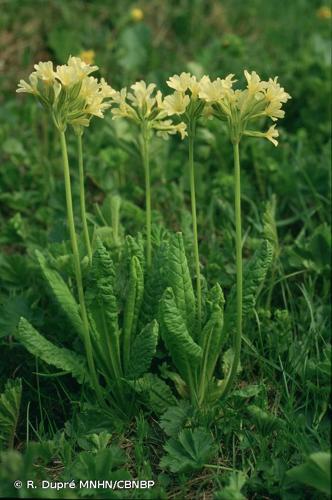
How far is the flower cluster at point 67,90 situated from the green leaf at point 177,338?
1.66 ft

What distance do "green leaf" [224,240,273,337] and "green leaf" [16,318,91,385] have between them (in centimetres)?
43

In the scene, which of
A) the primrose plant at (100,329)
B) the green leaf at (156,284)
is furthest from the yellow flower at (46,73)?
the green leaf at (156,284)

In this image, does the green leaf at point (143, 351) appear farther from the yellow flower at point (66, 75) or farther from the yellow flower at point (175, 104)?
the yellow flower at point (66, 75)

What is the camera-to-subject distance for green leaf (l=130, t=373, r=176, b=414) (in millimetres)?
2037

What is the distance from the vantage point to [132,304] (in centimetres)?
206

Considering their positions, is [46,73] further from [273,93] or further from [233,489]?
[233,489]

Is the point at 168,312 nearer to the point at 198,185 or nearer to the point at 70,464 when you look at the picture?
the point at 70,464

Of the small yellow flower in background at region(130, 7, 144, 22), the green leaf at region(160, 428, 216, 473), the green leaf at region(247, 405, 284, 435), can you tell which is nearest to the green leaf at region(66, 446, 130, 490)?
the green leaf at region(160, 428, 216, 473)

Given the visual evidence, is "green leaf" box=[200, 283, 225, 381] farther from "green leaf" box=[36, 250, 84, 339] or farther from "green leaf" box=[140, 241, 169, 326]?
"green leaf" box=[36, 250, 84, 339]

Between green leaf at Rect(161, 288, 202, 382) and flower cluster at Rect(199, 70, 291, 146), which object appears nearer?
flower cluster at Rect(199, 70, 291, 146)

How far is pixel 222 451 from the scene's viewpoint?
200cm

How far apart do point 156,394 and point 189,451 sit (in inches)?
8.8

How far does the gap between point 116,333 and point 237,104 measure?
2.37ft

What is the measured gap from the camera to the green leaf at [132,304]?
2.04 m
